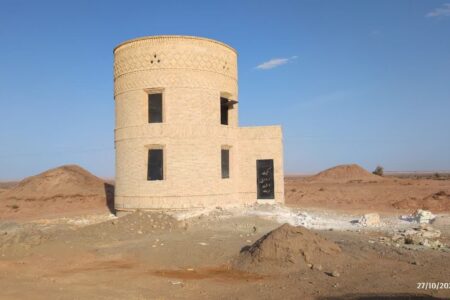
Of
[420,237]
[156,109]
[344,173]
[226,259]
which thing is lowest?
[226,259]

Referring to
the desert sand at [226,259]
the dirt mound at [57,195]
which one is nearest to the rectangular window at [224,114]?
the desert sand at [226,259]

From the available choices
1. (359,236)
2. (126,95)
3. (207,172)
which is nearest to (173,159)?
(207,172)

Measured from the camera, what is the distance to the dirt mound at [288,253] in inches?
404

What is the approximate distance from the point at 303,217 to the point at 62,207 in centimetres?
1832

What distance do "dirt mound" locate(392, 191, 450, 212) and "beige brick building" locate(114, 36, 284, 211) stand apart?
12133mm

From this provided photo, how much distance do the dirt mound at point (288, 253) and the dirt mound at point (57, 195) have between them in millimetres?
19254

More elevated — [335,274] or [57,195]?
[57,195]

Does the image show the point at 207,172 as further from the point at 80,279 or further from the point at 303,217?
the point at 80,279

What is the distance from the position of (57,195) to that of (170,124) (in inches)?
616

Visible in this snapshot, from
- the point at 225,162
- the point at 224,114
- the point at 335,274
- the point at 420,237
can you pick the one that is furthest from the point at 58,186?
the point at 335,274

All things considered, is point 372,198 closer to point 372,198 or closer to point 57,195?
point 372,198

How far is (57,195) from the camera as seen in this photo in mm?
31141
